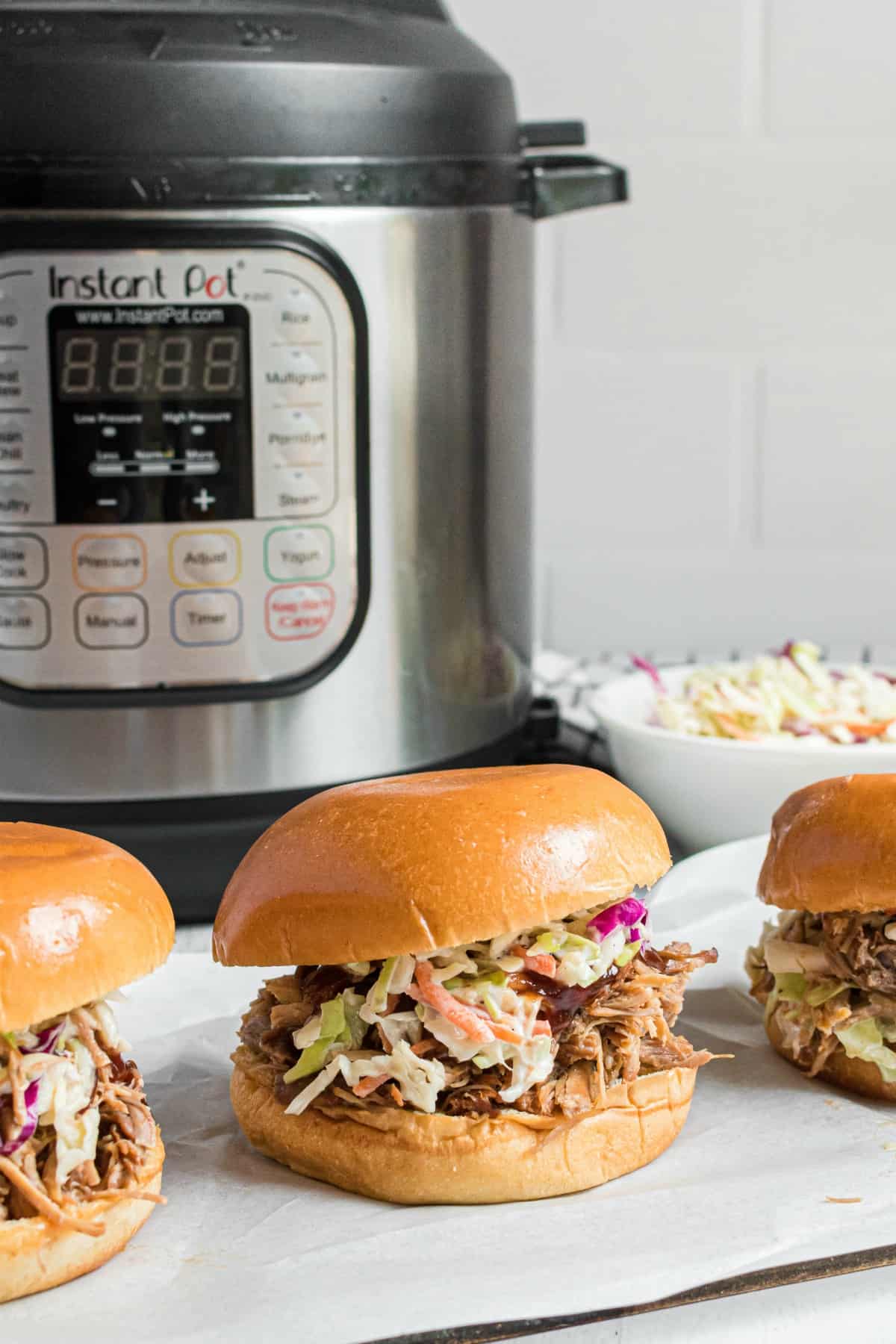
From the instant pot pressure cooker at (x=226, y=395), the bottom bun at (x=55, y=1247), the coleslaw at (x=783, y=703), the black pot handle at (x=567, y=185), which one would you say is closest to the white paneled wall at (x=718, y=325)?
the coleslaw at (x=783, y=703)

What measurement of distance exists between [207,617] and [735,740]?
483 mm

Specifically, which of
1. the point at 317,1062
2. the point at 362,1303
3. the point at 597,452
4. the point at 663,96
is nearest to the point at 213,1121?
the point at 317,1062

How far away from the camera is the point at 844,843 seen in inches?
39.9

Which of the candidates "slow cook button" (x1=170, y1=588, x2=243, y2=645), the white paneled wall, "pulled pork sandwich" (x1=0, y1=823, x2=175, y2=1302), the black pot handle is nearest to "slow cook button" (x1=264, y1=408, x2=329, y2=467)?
"slow cook button" (x1=170, y1=588, x2=243, y2=645)

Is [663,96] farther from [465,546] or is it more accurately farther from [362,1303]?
[362,1303]

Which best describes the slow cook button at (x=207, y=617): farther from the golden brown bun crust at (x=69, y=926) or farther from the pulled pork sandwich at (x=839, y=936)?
the pulled pork sandwich at (x=839, y=936)

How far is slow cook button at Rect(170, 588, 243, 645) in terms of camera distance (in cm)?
119

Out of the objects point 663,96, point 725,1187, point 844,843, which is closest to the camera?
point 725,1187

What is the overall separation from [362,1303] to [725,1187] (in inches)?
9.1

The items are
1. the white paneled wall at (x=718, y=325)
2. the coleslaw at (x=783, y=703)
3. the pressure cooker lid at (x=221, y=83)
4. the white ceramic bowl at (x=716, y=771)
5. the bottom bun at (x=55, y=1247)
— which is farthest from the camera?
the white paneled wall at (x=718, y=325)

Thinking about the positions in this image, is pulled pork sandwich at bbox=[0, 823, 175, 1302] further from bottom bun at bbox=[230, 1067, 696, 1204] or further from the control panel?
the control panel

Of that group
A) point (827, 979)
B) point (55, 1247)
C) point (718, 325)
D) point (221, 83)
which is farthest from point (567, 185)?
point (55, 1247)

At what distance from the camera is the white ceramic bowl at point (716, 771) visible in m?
1.33

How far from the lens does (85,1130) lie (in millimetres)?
834
